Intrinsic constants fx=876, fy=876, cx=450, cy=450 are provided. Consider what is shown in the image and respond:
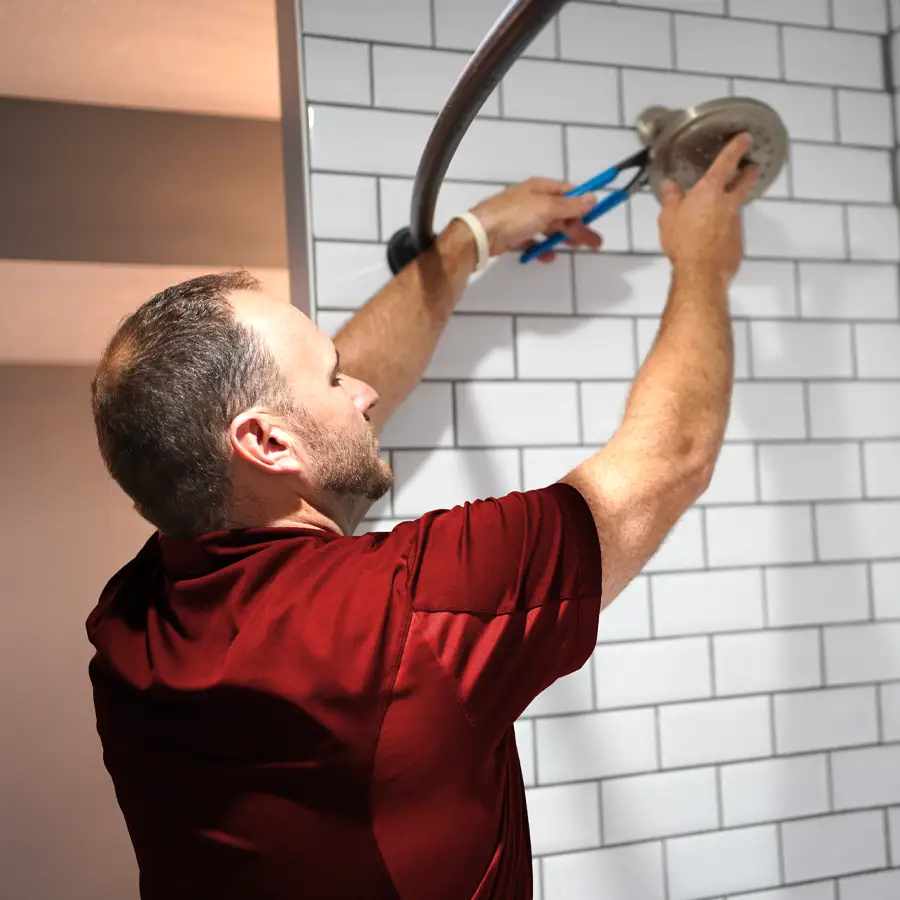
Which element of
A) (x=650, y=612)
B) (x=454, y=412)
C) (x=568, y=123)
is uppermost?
(x=568, y=123)

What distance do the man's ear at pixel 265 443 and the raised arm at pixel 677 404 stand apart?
0.26 metres

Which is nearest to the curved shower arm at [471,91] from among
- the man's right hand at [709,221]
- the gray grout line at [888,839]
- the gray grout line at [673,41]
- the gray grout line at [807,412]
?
the man's right hand at [709,221]

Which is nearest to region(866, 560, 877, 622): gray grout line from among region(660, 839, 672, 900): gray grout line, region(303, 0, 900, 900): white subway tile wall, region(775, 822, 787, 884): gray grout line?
region(303, 0, 900, 900): white subway tile wall

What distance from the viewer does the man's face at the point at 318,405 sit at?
820mm

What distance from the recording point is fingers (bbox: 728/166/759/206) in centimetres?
100

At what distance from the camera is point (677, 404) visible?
83 cm

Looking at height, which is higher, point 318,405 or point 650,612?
point 318,405

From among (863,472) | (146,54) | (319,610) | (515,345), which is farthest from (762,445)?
(146,54)

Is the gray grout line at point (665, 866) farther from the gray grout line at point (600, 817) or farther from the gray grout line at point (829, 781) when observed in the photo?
the gray grout line at point (829, 781)

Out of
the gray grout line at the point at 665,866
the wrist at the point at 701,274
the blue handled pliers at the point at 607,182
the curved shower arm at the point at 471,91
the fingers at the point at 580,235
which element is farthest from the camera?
the gray grout line at the point at 665,866

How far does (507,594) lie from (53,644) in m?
0.74

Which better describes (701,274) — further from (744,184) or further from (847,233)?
(847,233)

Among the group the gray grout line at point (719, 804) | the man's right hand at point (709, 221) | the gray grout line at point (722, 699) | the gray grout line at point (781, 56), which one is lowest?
the gray grout line at point (719, 804)

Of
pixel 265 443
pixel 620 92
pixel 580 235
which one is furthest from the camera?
pixel 620 92
